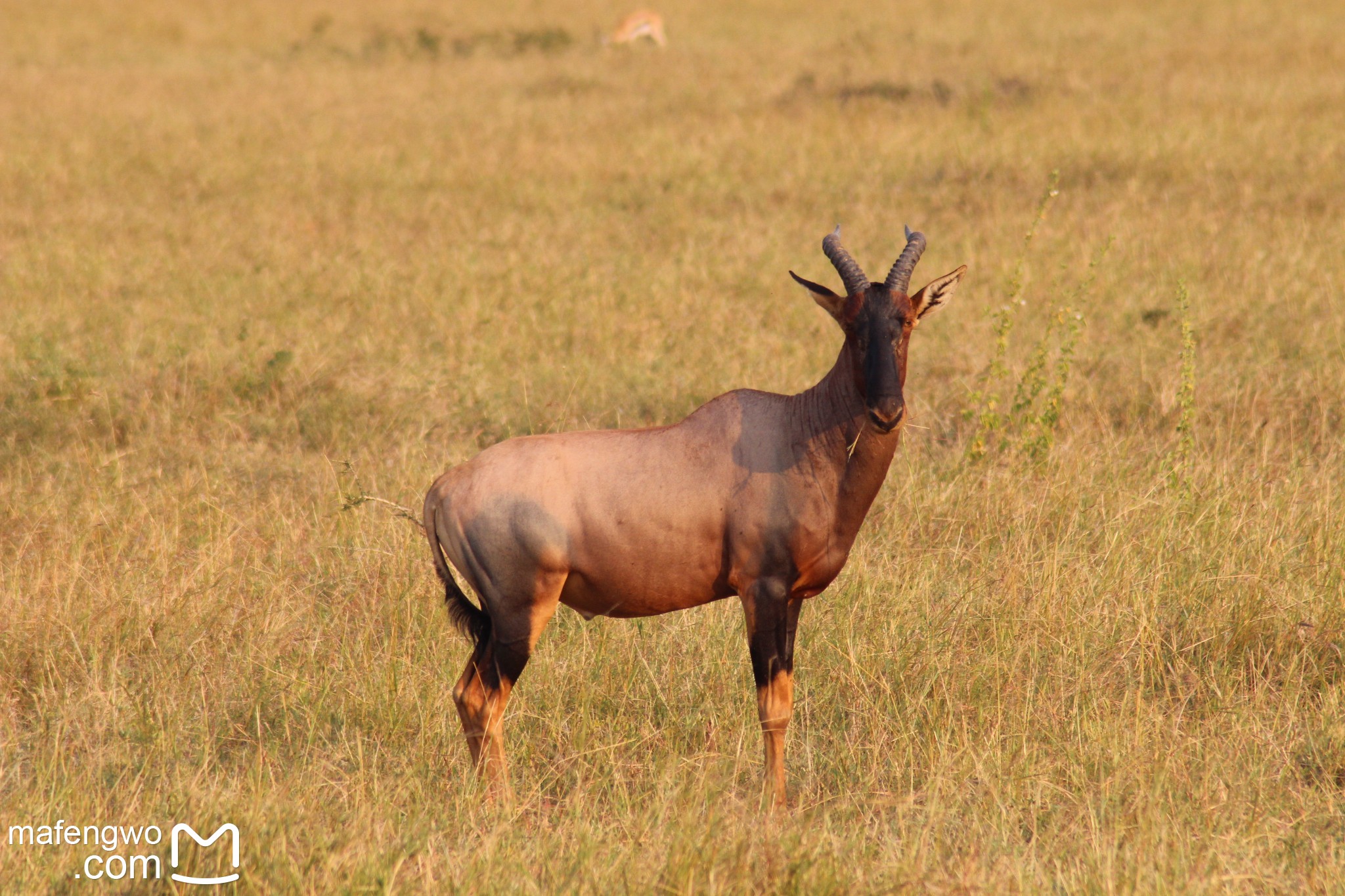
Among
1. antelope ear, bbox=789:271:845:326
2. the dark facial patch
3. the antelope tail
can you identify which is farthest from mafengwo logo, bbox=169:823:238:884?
antelope ear, bbox=789:271:845:326

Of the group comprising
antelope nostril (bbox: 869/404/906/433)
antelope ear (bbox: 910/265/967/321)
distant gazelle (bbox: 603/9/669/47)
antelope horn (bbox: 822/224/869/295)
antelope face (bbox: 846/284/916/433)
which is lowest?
antelope nostril (bbox: 869/404/906/433)

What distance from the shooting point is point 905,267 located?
4426 mm

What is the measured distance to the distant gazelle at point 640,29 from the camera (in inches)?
1055

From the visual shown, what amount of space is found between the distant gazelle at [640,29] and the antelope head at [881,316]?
23132 millimetres

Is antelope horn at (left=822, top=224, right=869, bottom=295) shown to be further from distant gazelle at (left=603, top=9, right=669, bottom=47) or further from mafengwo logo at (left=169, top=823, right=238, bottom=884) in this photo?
distant gazelle at (left=603, top=9, right=669, bottom=47)

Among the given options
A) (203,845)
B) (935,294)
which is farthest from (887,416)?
(203,845)

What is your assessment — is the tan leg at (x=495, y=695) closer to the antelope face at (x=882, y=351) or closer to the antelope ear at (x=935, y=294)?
the antelope face at (x=882, y=351)

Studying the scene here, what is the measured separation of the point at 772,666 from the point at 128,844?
6.73ft

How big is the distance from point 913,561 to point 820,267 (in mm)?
5659

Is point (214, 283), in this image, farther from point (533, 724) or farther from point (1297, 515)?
point (1297, 515)

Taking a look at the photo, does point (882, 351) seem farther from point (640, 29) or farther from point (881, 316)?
point (640, 29)

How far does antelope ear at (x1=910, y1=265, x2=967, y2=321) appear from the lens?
4.50m

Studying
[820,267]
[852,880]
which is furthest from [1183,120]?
[852,880]

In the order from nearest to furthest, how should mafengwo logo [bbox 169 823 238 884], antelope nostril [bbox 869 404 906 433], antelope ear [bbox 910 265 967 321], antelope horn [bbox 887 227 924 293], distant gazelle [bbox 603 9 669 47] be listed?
mafengwo logo [bbox 169 823 238 884], antelope nostril [bbox 869 404 906 433], antelope horn [bbox 887 227 924 293], antelope ear [bbox 910 265 967 321], distant gazelle [bbox 603 9 669 47]
